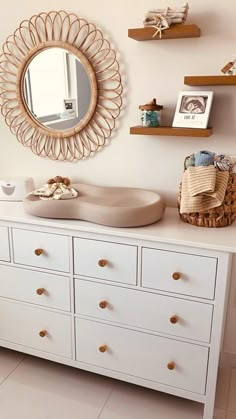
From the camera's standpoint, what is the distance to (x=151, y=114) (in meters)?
1.79

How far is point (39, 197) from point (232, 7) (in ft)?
3.97

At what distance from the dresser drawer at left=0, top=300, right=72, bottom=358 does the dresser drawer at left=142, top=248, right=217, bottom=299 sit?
1.69ft

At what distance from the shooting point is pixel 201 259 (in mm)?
1505

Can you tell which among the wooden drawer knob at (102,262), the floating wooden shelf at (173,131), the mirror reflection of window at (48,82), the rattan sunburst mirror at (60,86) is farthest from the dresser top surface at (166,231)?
the mirror reflection of window at (48,82)

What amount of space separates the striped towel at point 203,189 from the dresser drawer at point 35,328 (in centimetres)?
81

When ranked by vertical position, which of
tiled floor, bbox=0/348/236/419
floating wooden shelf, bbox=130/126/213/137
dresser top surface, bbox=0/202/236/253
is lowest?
tiled floor, bbox=0/348/236/419

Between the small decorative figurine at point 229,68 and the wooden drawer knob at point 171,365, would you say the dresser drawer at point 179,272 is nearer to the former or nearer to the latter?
the wooden drawer knob at point 171,365

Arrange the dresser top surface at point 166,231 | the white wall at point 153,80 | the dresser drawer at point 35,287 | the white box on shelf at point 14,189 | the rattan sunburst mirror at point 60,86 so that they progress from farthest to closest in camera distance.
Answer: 1. the white box on shelf at point 14,189
2. the rattan sunburst mirror at point 60,86
3. the dresser drawer at point 35,287
4. the white wall at point 153,80
5. the dresser top surface at point 166,231

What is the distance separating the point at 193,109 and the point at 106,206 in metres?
0.59

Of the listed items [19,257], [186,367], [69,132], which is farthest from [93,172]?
[186,367]

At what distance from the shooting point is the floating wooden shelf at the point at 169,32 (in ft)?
5.29

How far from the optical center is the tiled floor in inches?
69.2

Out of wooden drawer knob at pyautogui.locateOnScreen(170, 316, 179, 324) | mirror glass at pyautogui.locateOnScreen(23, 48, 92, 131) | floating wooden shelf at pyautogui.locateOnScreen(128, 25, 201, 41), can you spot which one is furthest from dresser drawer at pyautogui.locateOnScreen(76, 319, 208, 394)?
floating wooden shelf at pyautogui.locateOnScreen(128, 25, 201, 41)

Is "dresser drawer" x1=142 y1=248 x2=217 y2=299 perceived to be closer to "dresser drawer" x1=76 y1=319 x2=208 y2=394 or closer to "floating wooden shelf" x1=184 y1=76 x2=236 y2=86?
"dresser drawer" x1=76 y1=319 x2=208 y2=394
